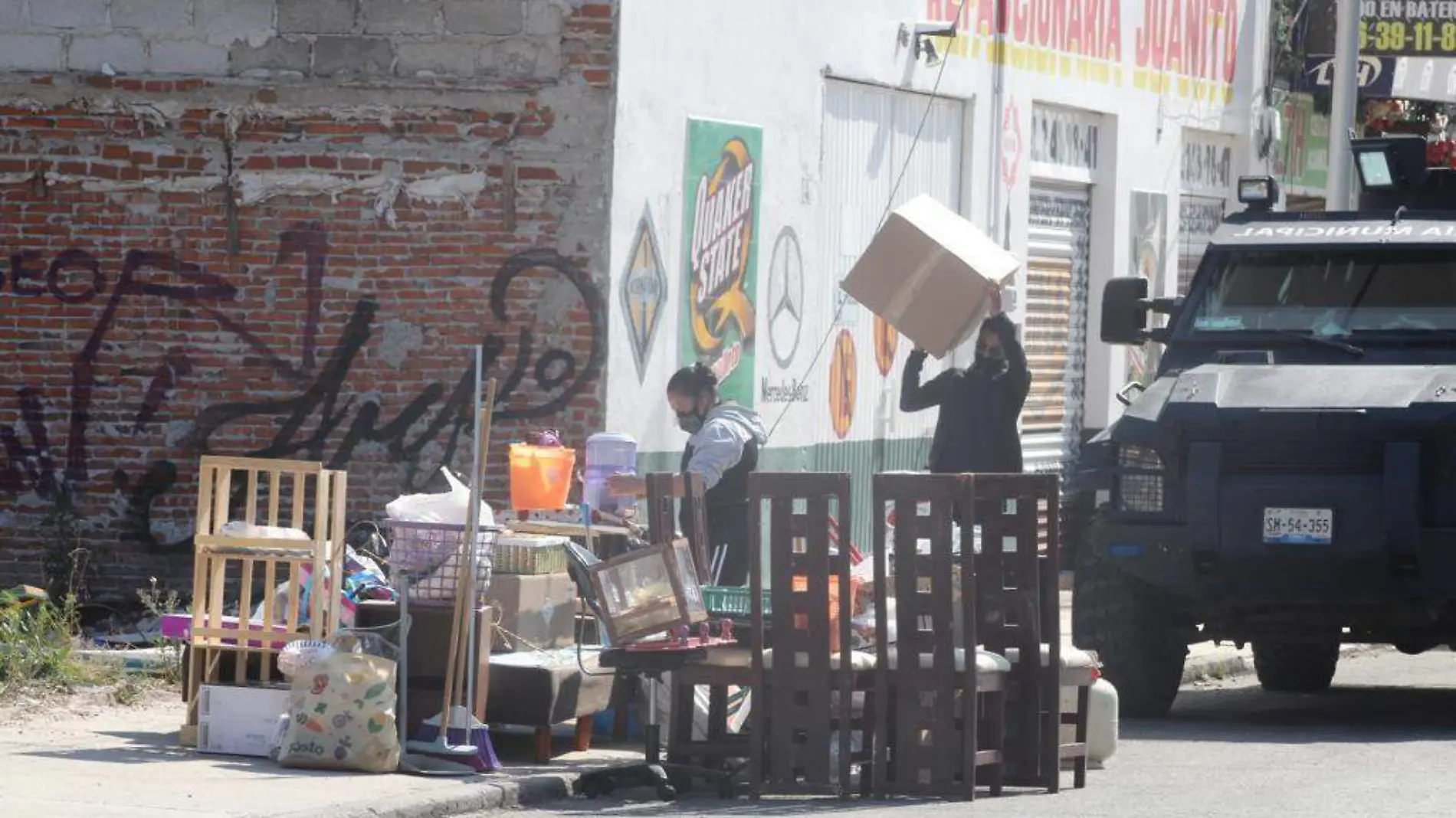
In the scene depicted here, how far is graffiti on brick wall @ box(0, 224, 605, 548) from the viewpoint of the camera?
14.3 meters

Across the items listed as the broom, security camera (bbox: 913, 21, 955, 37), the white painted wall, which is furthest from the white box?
security camera (bbox: 913, 21, 955, 37)

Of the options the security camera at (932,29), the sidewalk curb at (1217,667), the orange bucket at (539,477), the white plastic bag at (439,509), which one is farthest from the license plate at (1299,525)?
the security camera at (932,29)

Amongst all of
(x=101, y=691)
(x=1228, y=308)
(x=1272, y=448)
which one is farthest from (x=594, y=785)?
(x=1228, y=308)

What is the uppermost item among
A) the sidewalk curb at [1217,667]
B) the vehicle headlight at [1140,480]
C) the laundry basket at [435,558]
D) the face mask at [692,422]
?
the face mask at [692,422]

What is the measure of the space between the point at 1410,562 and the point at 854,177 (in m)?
6.26

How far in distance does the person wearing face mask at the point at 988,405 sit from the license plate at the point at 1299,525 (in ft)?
6.66

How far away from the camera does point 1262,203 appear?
14.2 m

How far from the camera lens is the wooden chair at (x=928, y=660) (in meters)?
10.0

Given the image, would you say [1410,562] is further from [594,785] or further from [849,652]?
[594,785]

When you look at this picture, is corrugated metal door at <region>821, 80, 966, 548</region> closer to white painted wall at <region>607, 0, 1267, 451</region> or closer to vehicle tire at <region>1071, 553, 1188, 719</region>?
white painted wall at <region>607, 0, 1267, 451</region>

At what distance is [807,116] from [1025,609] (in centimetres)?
675

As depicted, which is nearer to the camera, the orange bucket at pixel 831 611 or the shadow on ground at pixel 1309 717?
the orange bucket at pixel 831 611

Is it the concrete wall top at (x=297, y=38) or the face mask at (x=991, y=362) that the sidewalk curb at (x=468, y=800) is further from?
the concrete wall top at (x=297, y=38)

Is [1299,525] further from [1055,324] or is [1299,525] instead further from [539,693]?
[1055,324]
